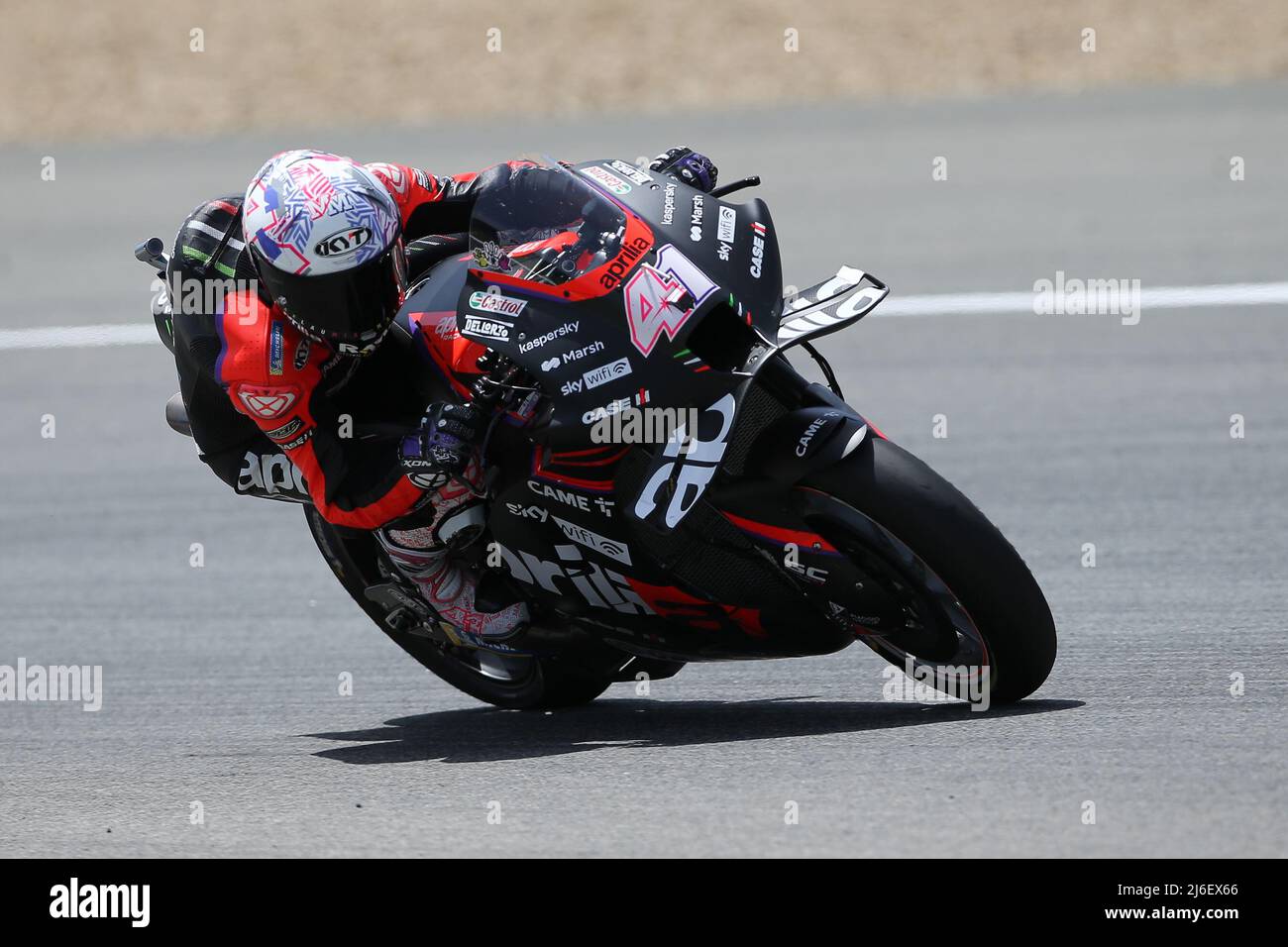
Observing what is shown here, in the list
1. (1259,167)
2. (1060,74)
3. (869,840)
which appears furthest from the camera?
(1060,74)

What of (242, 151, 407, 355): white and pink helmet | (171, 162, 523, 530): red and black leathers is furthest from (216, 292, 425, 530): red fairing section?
(242, 151, 407, 355): white and pink helmet

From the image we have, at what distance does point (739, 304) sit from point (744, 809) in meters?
1.16

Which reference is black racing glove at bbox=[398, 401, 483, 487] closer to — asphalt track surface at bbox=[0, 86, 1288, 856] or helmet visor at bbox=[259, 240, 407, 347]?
helmet visor at bbox=[259, 240, 407, 347]

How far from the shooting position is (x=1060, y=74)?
620 inches

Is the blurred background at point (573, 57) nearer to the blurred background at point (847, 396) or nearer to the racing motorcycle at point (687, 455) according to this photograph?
the blurred background at point (847, 396)

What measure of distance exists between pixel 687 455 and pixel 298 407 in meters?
1.00

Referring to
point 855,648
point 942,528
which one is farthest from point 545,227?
point 855,648

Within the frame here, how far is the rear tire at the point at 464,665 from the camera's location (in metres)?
5.50

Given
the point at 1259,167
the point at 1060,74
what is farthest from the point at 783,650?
the point at 1060,74

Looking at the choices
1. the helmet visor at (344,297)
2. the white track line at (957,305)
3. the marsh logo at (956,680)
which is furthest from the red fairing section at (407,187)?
the white track line at (957,305)

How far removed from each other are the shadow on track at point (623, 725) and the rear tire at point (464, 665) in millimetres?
57

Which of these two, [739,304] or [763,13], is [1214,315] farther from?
[763,13]

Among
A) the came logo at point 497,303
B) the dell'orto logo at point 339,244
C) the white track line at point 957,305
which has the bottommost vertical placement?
the came logo at point 497,303
